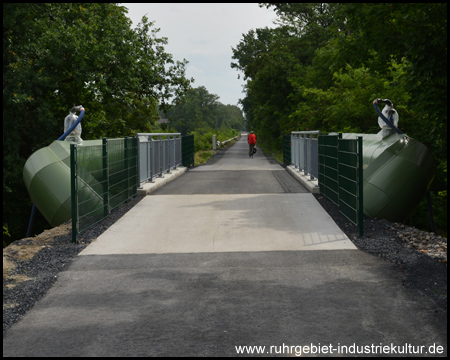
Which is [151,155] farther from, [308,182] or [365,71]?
[365,71]

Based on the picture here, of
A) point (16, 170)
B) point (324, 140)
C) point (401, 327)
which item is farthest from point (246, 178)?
point (401, 327)

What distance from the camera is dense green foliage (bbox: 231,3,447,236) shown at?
364 inches

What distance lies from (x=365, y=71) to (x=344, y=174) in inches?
548

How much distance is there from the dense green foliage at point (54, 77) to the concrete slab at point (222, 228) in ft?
41.6

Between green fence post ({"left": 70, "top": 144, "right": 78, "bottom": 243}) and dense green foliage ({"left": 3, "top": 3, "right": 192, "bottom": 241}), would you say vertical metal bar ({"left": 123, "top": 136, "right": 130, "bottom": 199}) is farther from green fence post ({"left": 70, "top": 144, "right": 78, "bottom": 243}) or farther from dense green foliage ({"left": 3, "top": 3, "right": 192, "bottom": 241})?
dense green foliage ({"left": 3, "top": 3, "right": 192, "bottom": 241})

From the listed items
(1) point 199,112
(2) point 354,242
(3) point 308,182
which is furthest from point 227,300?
(1) point 199,112

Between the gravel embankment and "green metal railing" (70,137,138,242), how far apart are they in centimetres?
31

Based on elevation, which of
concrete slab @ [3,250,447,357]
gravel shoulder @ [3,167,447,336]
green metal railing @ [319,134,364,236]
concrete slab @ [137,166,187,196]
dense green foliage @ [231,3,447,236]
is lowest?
concrete slab @ [3,250,447,357]

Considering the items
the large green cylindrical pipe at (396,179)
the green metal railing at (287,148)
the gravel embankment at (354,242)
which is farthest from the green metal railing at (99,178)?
the green metal railing at (287,148)

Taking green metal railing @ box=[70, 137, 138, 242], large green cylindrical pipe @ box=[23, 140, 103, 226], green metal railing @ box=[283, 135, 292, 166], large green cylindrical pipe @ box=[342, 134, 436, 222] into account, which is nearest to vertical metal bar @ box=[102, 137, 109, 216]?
green metal railing @ box=[70, 137, 138, 242]

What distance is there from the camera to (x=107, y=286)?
22.1 feet

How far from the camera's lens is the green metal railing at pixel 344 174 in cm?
951

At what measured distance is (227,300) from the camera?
6039mm

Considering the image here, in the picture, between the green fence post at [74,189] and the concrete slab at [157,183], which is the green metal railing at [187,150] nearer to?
the concrete slab at [157,183]
